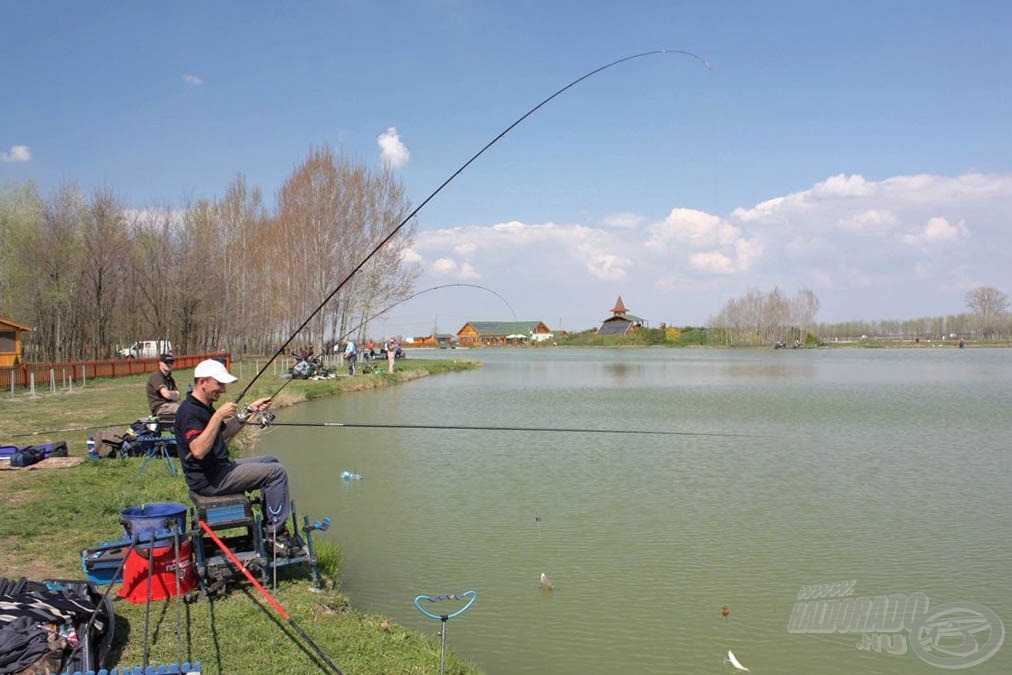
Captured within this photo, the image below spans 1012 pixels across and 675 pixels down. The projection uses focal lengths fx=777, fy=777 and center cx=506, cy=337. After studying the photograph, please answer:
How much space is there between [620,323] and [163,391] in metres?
118

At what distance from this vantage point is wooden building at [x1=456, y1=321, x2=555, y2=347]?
131875mm

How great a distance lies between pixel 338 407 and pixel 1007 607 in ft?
57.9

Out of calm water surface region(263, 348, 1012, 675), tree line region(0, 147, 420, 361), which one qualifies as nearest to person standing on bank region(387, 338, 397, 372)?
tree line region(0, 147, 420, 361)

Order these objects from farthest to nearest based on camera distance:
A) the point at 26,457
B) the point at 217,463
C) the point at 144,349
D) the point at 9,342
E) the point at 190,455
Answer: the point at 144,349
the point at 9,342
the point at 26,457
the point at 217,463
the point at 190,455

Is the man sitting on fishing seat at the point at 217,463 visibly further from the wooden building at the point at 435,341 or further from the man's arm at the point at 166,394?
the wooden building at the point at 435,341

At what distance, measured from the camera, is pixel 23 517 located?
6871mm

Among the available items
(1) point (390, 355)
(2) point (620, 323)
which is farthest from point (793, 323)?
(1) point (390, 355)

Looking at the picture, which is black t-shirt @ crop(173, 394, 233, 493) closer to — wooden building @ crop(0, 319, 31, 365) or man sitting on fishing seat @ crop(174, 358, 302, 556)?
man sitting on fishing seat @ crop(174, 358, 302, 556)

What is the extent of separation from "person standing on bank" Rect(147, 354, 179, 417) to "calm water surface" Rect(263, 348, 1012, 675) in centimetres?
195

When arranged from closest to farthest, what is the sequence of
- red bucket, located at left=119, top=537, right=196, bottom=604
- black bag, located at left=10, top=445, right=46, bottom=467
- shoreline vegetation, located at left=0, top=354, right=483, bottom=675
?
shoreline vegetation, located at left=0, top=354, right=483, bottom=675, red bucket, located at left=119, top=537, right=196, bottom=604, black bag, located at left=10, top=445, right=46, bottom=467

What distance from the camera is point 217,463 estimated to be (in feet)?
17.1

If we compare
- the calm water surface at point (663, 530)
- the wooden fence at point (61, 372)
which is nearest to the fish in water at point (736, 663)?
the calm water surface at point (663, 530)

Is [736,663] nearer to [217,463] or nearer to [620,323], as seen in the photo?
[217,463]

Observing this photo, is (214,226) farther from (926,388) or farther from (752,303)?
(752,303)
